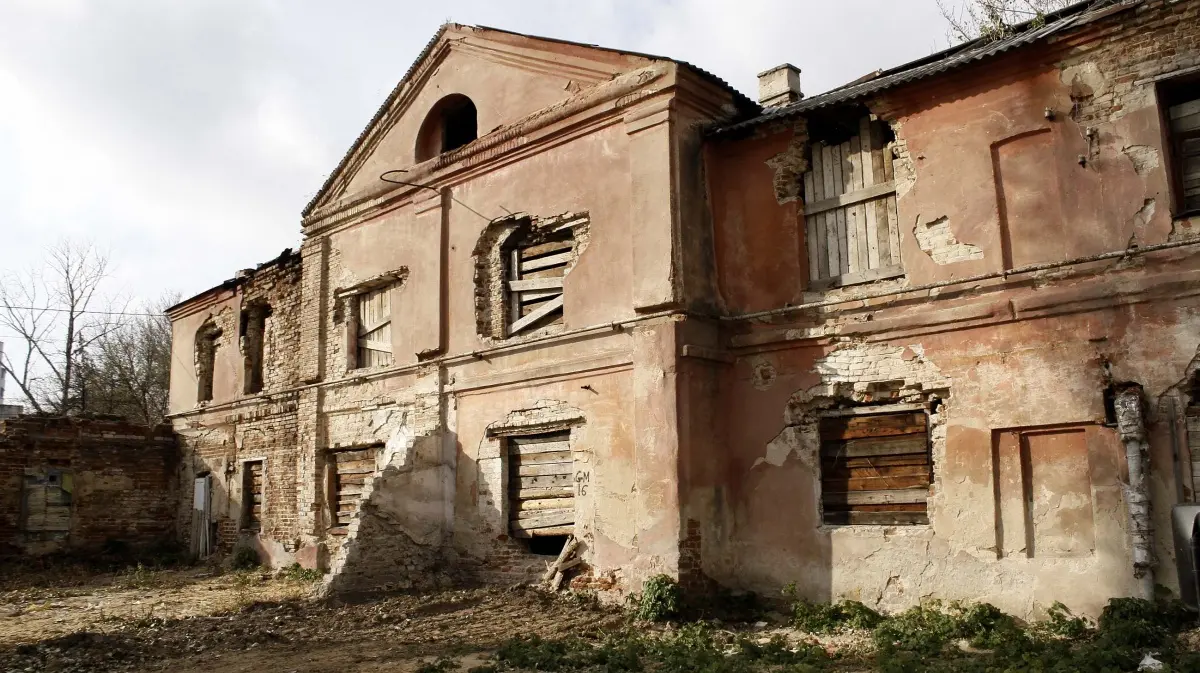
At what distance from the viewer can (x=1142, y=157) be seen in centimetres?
771

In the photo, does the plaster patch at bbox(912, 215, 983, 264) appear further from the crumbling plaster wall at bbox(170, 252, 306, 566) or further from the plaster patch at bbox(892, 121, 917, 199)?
the crumbling plaster wall at bbox(170, 252, 306, 566)

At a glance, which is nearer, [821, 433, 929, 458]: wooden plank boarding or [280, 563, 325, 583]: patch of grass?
[821, 433, 929, 458]: wooden plank boarding

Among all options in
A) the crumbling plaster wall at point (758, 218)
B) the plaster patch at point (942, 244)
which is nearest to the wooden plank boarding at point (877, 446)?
the crumbling plaster wall at point (758, 218)

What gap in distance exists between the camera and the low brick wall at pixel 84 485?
1700cm

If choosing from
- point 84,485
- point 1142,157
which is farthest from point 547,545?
point 84,485

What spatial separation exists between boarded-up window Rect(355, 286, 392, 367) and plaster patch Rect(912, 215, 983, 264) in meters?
8.03

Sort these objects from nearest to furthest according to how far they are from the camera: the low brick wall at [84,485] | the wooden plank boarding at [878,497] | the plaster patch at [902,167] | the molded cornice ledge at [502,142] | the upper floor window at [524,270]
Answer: the wooden plank boarding at [878,497]
the plaster patch at [902,167]
the molded cornice ledge at [502,142]
the upper floor window at [524,270]
the low brick wall at [84,485]

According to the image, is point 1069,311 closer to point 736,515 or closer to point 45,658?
point 736,515

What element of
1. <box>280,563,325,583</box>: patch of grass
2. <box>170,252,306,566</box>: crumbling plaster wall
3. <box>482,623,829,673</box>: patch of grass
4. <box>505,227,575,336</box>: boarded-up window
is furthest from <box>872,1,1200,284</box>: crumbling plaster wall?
<box>170,252,306,566</box>: crumbling plaster wall

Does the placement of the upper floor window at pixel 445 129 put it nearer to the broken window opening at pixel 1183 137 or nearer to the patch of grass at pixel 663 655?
the patch of grass at pixel 663 655

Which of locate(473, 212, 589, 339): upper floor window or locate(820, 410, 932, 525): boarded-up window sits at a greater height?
locate(473, 212, 589, 339): upper floor window

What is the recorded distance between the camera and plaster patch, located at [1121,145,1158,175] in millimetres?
7660

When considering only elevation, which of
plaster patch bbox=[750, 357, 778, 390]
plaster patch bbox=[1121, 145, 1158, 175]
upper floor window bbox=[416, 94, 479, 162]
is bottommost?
plaster patch bbox=[750, 357, 778, 390]

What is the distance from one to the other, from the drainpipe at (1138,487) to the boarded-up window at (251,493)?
13973mm
